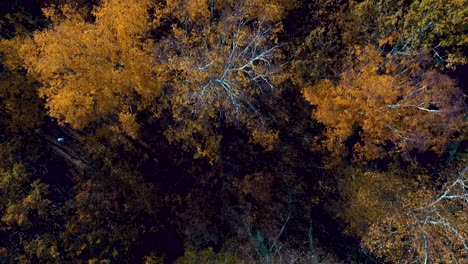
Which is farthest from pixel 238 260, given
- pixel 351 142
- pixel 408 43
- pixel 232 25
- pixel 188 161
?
pixel 408 43

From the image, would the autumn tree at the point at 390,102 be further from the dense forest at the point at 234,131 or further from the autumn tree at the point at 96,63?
the autumn tree at the point at 96,63

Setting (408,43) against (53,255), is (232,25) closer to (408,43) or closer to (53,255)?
(408,43)

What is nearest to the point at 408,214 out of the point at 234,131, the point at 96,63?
the point at 234,131

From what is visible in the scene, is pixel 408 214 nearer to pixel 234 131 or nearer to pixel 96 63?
pixel 234 131

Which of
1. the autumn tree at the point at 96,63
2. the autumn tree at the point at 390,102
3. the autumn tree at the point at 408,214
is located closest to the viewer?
the autumn tree at the point at 96,63

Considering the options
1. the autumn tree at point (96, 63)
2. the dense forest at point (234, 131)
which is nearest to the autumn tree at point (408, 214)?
the dense forest at point (234, 131)
